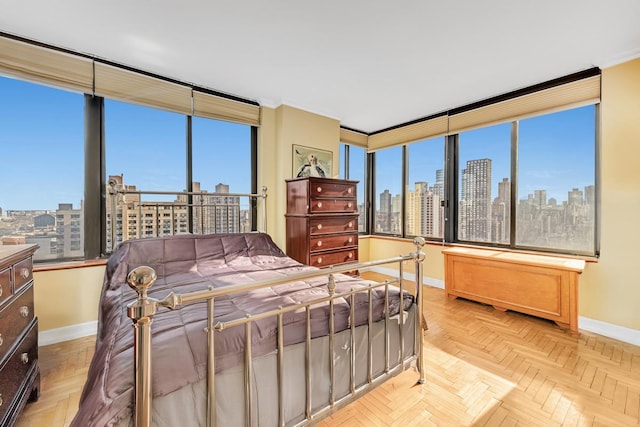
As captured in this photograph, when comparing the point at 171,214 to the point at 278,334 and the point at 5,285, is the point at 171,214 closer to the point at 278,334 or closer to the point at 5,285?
the point at 5,285

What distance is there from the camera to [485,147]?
368 cm

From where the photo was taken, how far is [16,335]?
1.48 metres

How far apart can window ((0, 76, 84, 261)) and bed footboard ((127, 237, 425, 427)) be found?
2365mm

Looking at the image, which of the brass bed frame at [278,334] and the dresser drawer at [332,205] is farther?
the dresser drawer at [332,205]

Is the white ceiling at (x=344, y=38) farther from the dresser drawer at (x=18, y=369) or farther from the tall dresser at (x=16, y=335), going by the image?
the dresser drawer at (x=18, y=369)

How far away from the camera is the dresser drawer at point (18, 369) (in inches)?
51.3

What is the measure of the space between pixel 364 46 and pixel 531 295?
297cm

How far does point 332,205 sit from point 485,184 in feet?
6.82

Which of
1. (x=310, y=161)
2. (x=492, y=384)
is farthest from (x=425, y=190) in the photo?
(x=492, y=384)

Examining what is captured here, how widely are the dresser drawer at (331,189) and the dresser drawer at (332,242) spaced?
522 millimetres

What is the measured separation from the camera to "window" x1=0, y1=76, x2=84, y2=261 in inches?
93.3

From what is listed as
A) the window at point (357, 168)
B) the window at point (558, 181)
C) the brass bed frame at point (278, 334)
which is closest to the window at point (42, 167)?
the brass bed frame at point (278, 334)

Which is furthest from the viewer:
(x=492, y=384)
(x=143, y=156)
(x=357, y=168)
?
(x=357, y=168)

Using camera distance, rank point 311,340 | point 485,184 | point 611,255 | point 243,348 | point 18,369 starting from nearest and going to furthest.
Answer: point 243,348 → point 311,340 → point 18,369 → point 611,255 → point 485,184
